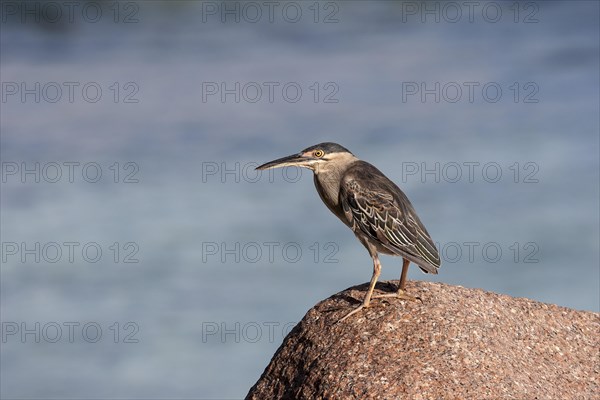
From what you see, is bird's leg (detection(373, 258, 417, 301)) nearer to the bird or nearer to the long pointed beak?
the bird

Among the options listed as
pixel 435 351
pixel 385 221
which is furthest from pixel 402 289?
pixel 435 351

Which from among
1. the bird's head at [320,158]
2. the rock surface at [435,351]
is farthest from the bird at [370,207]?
the rock surface at [435,351]

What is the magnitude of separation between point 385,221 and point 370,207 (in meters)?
0.24

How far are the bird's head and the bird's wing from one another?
27 centimetres

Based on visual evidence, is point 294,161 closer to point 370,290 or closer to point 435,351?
point 370,290

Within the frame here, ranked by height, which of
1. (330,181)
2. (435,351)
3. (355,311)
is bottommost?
(435,351)

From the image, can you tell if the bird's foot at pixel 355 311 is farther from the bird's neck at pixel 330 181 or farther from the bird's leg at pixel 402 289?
the bird's neck at pixel 330 181

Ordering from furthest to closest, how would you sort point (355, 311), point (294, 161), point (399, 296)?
point (294, 161) < point (399, 296) < point (355, 311)

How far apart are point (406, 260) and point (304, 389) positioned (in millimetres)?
2023

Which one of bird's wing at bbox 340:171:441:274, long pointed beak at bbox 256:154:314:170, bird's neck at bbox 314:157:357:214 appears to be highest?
long pointed beak at bbox 256:154:314:170

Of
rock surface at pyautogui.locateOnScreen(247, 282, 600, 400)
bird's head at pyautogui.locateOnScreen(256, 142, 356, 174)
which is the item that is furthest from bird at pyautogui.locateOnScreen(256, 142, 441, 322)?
rock surface at pyautogui.locateOnScreen(247, 282, 600, 400)

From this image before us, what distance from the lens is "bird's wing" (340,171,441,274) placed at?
1022 cm

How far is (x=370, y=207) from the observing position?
33.7 ft

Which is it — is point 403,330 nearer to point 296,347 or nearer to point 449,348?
point 449,348
